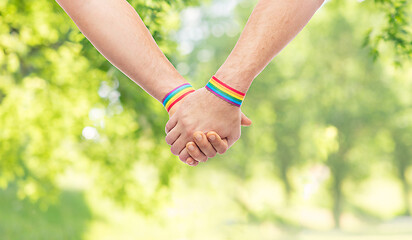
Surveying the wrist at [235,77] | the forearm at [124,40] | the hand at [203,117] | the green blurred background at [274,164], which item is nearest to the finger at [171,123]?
A: the hand at [203,117]

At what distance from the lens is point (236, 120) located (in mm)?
1736

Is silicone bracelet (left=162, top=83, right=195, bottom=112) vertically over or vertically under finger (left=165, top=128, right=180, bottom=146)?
over

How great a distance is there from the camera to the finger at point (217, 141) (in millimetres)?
1683

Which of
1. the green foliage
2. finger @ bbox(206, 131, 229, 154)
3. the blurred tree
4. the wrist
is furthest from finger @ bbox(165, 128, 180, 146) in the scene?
the blurred tree

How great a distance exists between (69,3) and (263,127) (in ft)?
46.5

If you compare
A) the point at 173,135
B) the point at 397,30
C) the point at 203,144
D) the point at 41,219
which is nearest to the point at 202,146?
the point at 203,144

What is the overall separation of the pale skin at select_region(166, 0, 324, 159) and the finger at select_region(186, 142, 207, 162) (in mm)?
38

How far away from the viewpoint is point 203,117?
5.59ft

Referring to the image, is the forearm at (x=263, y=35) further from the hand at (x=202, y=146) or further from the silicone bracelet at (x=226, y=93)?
the hand at (x=202, y=146)

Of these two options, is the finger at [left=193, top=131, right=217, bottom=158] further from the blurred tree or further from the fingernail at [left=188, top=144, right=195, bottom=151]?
the blurred tree

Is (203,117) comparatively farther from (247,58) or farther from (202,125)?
(247,58)

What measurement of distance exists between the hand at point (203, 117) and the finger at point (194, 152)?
0.12ft

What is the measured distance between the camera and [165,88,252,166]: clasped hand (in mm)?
1683

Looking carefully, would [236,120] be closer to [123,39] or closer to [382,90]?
[123,39]
